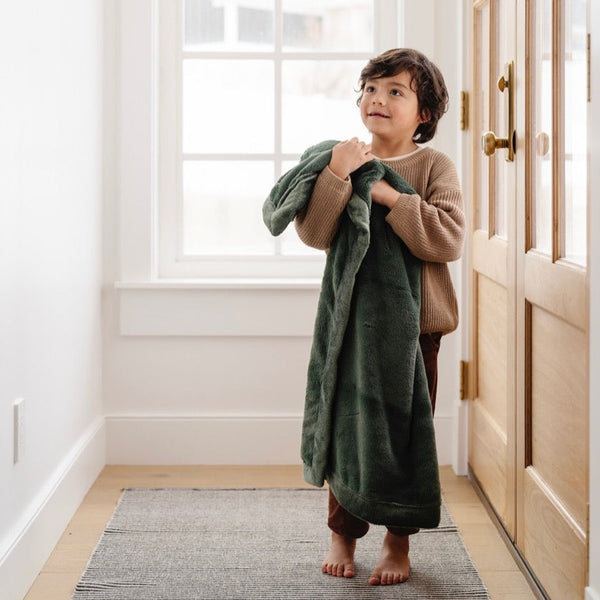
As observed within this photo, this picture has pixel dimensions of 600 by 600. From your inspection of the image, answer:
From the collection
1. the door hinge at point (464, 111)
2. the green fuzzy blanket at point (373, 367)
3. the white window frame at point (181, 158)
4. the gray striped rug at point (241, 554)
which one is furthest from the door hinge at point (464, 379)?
the green fuzzy blanket at point (373, 367)

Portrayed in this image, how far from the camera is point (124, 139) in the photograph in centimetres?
295

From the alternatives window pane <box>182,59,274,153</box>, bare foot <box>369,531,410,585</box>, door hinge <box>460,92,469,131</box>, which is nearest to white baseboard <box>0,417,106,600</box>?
bare foot <box>369,531,410,585</box>

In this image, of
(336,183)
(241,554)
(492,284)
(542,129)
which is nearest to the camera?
(336,183)

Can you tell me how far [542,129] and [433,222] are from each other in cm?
34

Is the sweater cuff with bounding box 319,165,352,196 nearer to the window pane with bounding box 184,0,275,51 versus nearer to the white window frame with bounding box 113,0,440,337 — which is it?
the white window frame with bounding box 113,0,440,337

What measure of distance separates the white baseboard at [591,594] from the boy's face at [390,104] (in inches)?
38.9

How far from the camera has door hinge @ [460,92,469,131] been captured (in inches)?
111

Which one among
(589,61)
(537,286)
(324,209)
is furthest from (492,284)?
(589,61)

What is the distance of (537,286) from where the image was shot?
6.54 ft

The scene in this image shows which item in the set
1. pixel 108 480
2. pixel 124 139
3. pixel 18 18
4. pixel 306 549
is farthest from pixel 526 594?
pixel 124 139

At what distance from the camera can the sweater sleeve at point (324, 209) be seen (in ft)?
6.28

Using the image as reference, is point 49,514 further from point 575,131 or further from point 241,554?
point 575,131

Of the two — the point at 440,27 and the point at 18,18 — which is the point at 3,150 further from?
the point at 440,27

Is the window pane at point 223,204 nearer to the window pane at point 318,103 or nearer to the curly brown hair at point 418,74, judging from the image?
the window pane at point 318,103
